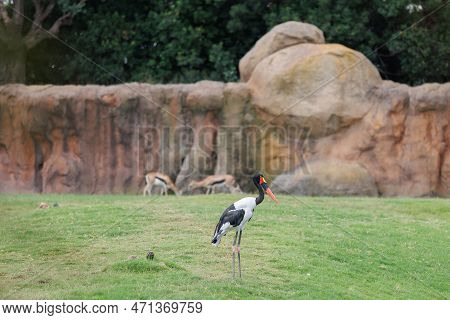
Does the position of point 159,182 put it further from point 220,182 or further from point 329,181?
point 329,181

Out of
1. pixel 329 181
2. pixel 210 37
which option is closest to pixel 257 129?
pixel 329 181

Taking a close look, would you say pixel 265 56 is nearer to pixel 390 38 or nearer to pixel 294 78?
pixel 294 78

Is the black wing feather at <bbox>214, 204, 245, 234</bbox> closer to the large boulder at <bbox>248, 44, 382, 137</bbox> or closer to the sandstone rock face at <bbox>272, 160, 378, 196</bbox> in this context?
the sandstone rock face at <bbox>272, 160, 378, 196</bbox>

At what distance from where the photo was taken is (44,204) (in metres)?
19.9

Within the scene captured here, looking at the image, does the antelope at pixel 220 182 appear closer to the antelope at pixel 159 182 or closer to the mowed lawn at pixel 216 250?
the antelope at pixel 159 182

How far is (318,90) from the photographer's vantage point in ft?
79.9

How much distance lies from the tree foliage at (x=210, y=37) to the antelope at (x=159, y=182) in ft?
19.7

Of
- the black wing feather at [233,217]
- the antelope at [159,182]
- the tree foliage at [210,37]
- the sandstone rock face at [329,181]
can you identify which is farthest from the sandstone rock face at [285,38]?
the black wing feather at [233,217]

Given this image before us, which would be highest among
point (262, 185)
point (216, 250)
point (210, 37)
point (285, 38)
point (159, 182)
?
point (210, 37)

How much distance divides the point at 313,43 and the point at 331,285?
1352 cm

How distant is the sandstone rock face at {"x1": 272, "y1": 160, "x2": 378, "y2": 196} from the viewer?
935 inches

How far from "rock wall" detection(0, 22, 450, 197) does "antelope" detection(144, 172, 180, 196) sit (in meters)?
0.67

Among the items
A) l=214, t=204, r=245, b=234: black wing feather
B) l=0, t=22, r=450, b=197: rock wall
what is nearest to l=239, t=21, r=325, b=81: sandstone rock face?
l=0, t=22, r=450, b=197: rock wall

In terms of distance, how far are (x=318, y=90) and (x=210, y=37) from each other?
736 centimetres
